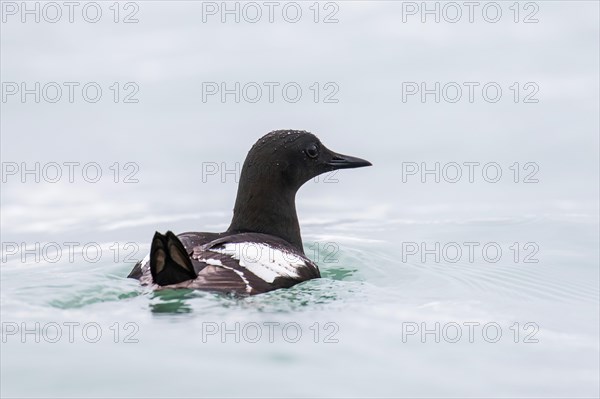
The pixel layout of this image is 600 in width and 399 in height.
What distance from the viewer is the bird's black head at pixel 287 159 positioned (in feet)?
40.4

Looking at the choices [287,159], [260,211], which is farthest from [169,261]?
[287,159]

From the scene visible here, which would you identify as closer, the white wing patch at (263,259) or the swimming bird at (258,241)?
the swimming bird at (258,241)

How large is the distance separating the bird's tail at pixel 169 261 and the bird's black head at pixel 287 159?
194cm

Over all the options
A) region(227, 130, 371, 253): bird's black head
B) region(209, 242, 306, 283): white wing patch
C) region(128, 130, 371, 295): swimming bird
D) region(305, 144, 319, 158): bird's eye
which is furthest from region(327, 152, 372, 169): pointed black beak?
region(209, 242, 306, 283): white wing patch

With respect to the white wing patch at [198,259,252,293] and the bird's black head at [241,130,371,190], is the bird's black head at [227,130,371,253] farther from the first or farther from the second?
the white wing patch at [198,259,252,293]

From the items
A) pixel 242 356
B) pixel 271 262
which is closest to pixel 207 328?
pixel 242 356

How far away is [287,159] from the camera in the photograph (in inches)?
490

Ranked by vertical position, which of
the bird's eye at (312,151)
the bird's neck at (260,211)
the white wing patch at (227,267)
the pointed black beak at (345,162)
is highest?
the bird's eye at (312,151)

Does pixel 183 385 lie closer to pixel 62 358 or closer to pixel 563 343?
pixel 62 358

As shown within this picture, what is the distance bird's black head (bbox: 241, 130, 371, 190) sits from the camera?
40.4 ft

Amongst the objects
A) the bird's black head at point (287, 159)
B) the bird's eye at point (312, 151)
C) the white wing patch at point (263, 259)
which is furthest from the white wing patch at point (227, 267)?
the bird's eye at point (312, 151)

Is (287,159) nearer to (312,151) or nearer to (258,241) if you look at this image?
(312,151)

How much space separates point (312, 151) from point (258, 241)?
140cm

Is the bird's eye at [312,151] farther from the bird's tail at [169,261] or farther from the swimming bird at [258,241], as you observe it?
the bird's tail at [169,261]
